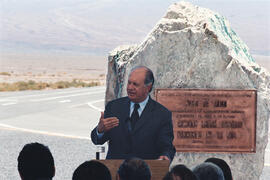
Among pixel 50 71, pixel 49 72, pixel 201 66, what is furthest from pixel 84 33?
pixel 201 66

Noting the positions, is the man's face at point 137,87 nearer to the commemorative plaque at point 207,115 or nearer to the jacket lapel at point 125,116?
the jacket lapel at point 125,116

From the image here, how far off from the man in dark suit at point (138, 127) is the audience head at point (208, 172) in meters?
1.05

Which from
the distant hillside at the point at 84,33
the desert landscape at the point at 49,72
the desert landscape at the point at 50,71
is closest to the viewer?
the desert landscape at the point at 50,71

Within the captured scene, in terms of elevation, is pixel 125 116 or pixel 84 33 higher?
pixel 84 33

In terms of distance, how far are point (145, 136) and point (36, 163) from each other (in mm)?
1560

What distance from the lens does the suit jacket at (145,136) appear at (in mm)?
5133

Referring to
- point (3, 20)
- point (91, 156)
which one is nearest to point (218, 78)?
point (91, 156)

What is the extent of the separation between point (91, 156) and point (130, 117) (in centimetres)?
625

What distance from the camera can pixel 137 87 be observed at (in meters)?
5.25

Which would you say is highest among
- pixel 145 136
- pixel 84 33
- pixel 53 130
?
pixel 84 33

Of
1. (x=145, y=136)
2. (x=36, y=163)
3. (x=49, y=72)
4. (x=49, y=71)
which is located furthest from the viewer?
(x=49, y=71)

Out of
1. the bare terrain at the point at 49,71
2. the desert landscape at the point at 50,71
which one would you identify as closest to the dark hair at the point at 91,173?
the desert landscape at the point at 50,71

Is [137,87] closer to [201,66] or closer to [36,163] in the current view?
[36,163]

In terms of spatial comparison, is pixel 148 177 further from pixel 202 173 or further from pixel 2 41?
pixel 2 41
